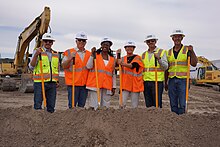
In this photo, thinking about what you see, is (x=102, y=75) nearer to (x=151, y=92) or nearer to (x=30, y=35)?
(x=151, y=92)

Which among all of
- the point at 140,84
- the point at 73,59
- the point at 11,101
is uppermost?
the point at 73,59

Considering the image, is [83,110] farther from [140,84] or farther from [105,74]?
[140,84]

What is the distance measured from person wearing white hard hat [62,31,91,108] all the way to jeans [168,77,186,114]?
71.1 inches

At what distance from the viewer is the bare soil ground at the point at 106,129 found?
12.1ft

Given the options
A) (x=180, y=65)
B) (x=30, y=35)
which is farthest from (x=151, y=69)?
(x=30, y=35)

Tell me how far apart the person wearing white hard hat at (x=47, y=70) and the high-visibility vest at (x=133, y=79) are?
1447 mm

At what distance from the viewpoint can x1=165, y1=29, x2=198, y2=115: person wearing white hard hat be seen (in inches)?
204

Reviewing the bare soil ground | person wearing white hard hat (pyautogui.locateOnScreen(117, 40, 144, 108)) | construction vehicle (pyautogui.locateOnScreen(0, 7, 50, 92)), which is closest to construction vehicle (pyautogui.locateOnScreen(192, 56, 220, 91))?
construction vehicle (pyautogui.locateOnScreen(0, 7, 50, 92))

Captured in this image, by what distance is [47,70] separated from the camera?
205 inches

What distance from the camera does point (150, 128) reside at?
3.88 m

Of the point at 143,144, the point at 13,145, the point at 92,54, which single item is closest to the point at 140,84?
the point at 92,54

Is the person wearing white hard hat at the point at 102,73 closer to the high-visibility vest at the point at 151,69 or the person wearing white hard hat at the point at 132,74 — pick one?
the person wearing white hard hat at the point at 132,74

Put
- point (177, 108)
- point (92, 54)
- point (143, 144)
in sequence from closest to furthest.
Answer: point (143, 144)
point (92, 54)
point (177, 108)

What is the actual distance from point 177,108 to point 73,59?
2.41 metres
